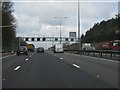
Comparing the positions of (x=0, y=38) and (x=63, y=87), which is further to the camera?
(x=0, y=38)

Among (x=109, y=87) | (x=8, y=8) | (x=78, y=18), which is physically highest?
(x=8, y=8)

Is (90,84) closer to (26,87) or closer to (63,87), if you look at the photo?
(63,87)

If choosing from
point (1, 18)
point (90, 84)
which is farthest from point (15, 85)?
point (1, 18)

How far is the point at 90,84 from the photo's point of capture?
40.2ft

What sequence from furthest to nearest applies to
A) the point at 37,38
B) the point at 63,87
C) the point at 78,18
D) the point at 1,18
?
the point at 37,38 → the point at 1,18 → the point at 78,18 → the point at 63,87

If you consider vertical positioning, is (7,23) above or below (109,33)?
above

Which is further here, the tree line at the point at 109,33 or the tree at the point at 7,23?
the tree line at the point at 109,33

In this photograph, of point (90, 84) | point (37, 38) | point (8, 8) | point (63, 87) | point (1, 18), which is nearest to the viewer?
point (63, 87)

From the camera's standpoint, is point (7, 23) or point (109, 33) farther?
point (109, 33)

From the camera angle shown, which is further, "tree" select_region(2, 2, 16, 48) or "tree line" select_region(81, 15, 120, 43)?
"tree line" select_region(81, 15, 120, 43)

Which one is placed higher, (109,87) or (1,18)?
(1,18)

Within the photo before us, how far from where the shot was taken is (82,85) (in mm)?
12000

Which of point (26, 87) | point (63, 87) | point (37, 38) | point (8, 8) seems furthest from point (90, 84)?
point (37, 38)

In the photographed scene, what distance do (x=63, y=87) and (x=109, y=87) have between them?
164 centimetres
